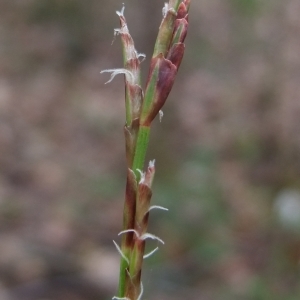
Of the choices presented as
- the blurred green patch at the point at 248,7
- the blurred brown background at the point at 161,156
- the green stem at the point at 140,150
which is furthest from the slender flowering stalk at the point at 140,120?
the blurred green patch at the point at 248,7

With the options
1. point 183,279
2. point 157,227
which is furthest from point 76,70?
point 183,279

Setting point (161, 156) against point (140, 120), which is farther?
point (161, 156)

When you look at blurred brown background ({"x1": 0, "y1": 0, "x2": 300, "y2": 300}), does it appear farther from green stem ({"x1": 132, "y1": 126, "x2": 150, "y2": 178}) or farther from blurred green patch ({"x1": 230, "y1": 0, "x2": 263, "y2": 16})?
green stem ({"x1": 132, "y1": 126, "x2": 150, "y2": 178})

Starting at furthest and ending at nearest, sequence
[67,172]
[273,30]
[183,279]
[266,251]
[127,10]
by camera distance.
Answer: [127,10]
[273,30]
[67,172]
[266,251]
[183,279]

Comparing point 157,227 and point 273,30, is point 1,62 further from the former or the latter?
point 157,227

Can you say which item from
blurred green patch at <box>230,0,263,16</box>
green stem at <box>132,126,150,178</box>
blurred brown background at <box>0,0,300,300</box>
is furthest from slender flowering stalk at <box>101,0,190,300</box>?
blurred green patch at <box>230,0,263,16</box>

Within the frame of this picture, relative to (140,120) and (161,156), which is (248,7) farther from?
(140,120)

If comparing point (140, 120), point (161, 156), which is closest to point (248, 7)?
point (161, 156)
